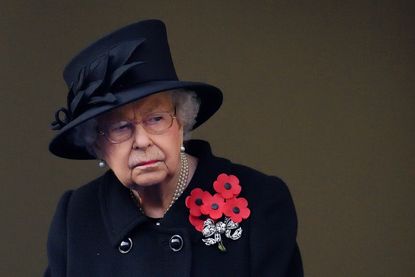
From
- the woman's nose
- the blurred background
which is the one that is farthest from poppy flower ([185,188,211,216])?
the blurred background

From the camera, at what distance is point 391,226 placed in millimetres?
3320

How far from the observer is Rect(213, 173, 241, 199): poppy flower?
2.36 m

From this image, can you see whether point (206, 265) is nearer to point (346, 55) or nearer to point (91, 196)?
point (91, 196)

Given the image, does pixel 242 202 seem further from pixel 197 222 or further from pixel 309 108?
pixel 309 108

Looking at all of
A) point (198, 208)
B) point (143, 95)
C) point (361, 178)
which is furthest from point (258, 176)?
point (361, 178)

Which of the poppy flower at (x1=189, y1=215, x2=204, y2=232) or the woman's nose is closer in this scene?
the woman's nose

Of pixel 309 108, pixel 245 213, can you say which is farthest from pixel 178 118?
pixel 309 108

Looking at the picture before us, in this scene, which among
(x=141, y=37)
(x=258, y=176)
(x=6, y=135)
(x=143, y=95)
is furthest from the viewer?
(x=6, y=135)

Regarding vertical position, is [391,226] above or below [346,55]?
below

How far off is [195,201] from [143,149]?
27 cm

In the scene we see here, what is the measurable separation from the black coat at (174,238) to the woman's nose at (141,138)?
0.88 feet

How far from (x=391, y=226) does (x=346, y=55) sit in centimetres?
A: 65

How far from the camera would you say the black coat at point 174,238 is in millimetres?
2299

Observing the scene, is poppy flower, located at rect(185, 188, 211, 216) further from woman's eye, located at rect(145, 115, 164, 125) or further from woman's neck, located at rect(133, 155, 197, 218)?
woman's eye, located at rect(145, 115, 164, 125)
